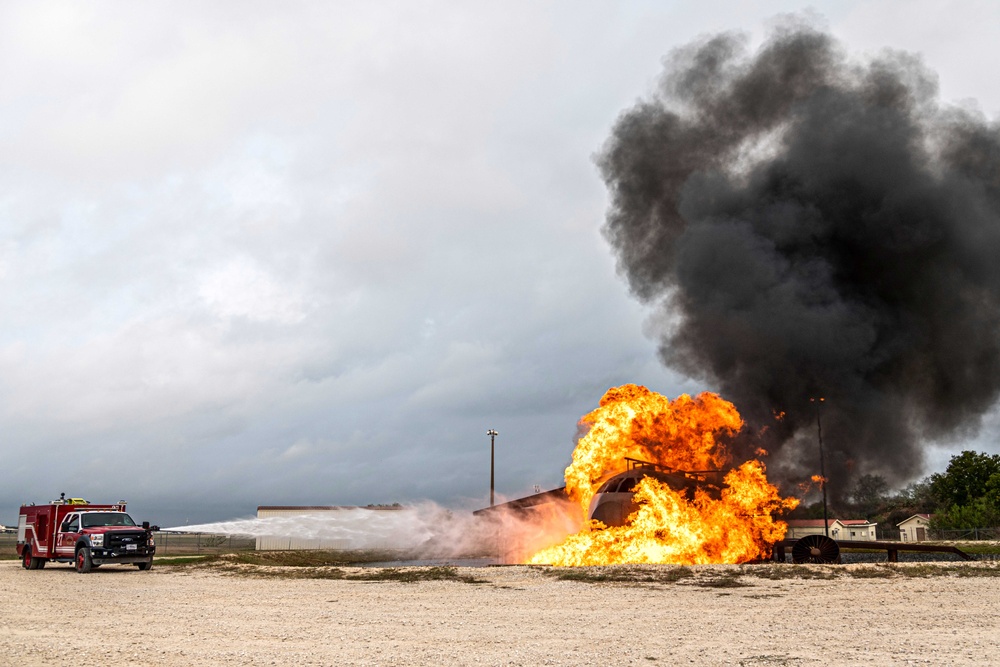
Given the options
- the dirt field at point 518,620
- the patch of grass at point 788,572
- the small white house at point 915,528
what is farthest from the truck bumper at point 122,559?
the small white house at point 915,528

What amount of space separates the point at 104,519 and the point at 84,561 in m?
1.92

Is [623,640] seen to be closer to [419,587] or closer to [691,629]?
[691,629]

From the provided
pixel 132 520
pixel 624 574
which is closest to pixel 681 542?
pixel 624 574

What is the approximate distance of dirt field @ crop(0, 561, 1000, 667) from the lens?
11.2 meters

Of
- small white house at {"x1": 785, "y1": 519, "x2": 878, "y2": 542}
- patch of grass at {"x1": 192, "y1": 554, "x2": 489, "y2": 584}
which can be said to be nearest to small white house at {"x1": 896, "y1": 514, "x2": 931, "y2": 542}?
small white house at {"x1": 785, "y1": 519, "x2": 878, "y2": 542}

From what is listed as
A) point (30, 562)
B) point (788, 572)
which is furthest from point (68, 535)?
point (788, 572)

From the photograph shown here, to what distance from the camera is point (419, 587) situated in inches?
890

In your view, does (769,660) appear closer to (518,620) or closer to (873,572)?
(518,620)

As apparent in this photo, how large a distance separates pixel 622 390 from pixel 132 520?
68.7ft

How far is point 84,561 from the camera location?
2923 cm

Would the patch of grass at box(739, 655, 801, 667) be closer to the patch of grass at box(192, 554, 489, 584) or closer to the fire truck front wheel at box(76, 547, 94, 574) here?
the patch of grass at box(192, 554, 489, 584)

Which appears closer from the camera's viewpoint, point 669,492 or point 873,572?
point 873,572

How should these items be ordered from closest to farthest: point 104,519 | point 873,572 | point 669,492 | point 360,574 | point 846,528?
point 873,572, point 360,574, point 669,492, point 104,519, point 846,528

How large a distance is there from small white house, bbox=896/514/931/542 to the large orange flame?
53781 mm
